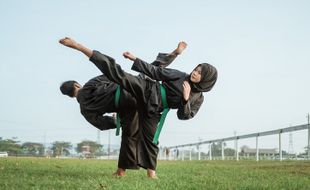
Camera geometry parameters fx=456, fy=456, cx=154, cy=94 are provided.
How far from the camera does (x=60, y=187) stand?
14.8ft

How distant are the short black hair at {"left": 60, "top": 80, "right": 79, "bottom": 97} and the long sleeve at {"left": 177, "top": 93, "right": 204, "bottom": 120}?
169 centimetres

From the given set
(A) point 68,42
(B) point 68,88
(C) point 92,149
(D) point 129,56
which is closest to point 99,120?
(B) point 68,88

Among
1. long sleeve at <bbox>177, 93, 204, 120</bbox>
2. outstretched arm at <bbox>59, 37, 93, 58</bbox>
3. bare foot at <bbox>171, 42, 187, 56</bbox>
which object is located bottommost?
long sleeve at <bbox>177, 93, 204, 120</bbox>

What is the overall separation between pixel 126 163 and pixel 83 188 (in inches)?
79.8

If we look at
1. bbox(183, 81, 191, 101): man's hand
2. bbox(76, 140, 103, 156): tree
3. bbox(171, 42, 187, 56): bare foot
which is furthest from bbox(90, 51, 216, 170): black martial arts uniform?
bbox(76, 140, 103, 156): tree

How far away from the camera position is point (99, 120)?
667cm

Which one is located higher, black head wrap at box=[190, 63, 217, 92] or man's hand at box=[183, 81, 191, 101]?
black head wrap at box=[190, 63, 217, 92]

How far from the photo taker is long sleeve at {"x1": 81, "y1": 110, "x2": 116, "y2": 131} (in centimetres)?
653

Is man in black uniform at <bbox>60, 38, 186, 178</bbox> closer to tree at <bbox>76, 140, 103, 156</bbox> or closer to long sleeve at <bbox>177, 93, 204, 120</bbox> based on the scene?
long sleeve at <bbox>177, 93, 204, 120</bbox>

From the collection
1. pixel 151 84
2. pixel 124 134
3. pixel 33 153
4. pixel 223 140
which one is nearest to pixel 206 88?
pixel 151 84

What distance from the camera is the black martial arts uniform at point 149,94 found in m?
5.70

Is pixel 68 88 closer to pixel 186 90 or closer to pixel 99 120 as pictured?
pixel 99 120

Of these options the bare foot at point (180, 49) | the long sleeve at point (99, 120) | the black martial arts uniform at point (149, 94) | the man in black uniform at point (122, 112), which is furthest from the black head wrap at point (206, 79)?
the long sleeve at point (99, 120)

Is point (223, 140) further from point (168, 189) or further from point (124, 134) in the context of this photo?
point (168, 189)
